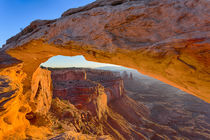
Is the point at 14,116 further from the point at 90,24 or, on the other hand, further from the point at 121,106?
the point at 121,106

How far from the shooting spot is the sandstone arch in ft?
4.52

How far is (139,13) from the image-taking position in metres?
1.82

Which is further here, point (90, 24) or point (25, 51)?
point (25, 51)

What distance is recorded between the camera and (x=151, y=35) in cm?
170

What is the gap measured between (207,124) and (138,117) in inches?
446

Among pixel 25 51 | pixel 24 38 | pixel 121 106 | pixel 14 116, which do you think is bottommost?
pixel 121 106

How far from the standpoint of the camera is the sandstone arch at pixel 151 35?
1379mm

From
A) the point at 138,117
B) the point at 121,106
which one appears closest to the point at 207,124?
the point at 138,117

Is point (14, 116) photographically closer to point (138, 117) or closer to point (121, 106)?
point (121, 106)

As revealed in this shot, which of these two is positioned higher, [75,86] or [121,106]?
[75,86]

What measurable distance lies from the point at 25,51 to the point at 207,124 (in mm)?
24140

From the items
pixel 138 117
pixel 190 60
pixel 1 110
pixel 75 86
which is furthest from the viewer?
pixel 138 117

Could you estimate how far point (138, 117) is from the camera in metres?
13.9

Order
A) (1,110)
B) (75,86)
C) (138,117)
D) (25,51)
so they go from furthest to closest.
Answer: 1. (138,117)
2. (75,86)
3. (25,51)
4. (1,110)
